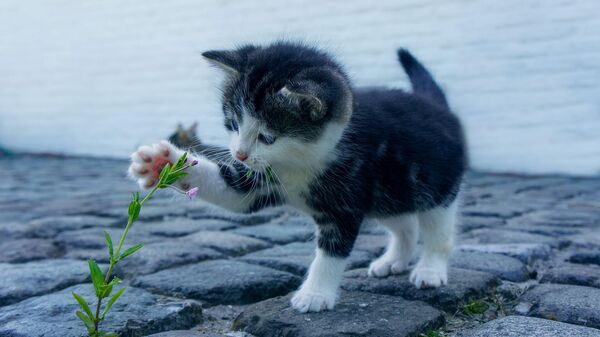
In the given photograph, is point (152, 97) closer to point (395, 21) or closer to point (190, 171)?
point (395, 21)

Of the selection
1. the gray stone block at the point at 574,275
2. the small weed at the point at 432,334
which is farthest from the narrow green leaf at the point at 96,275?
the gray stone block at the point at 574,275

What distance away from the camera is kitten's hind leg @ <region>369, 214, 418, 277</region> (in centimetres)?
249

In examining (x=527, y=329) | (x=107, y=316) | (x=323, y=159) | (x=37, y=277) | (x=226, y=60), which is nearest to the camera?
(x=527, y=329)

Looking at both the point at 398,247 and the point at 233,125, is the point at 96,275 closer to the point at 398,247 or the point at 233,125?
Answer: the point at 233,125

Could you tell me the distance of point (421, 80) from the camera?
301cm

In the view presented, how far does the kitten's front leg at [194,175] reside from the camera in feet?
6.51

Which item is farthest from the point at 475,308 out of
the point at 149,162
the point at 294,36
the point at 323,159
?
the point at 294,36

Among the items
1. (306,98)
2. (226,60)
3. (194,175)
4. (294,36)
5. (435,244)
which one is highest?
(294,36)

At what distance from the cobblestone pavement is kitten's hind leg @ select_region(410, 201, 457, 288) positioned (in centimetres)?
6

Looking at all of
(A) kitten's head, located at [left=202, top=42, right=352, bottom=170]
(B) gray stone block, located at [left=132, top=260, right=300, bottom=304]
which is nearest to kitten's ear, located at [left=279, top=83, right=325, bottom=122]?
(A) kitten's head, located at [left=202, top=42, right=352, bottom=170]

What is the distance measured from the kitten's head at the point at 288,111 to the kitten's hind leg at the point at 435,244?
604mm

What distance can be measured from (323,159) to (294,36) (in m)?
2.75

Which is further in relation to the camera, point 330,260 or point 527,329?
point 330,260

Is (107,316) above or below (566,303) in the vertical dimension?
below
